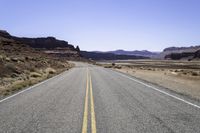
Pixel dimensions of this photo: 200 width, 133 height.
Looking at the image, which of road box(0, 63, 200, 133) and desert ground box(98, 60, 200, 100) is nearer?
road box(0, 63, 200, 133)

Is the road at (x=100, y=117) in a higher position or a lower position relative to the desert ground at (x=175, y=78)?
higher

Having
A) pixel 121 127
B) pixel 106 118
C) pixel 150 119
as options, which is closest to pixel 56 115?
pixel 106 118

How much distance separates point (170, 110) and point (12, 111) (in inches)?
217

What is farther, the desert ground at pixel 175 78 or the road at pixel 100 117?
the desert ground at pixel 175 78

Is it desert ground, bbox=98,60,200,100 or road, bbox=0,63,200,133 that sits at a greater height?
road, bbox=0,63,200,133

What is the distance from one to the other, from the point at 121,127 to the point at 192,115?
2.86 m

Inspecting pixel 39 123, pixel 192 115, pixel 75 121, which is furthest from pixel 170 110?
pixel 39 123

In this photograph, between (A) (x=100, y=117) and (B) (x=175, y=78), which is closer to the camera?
(A) (x=100, y=117)

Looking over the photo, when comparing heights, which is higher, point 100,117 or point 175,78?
Answer: point 100,117

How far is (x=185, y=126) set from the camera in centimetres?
691

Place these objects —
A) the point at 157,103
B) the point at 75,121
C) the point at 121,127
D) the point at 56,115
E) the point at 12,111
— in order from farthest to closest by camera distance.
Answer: the point at 157,103 → the point at 12,111 → the point at 56,115 → the point at 75,121 → the point at 121,127

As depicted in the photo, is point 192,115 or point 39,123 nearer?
point 39,123

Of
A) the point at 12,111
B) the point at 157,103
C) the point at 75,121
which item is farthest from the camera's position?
the point at 157,103

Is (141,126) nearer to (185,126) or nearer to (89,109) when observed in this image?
(185,126)
